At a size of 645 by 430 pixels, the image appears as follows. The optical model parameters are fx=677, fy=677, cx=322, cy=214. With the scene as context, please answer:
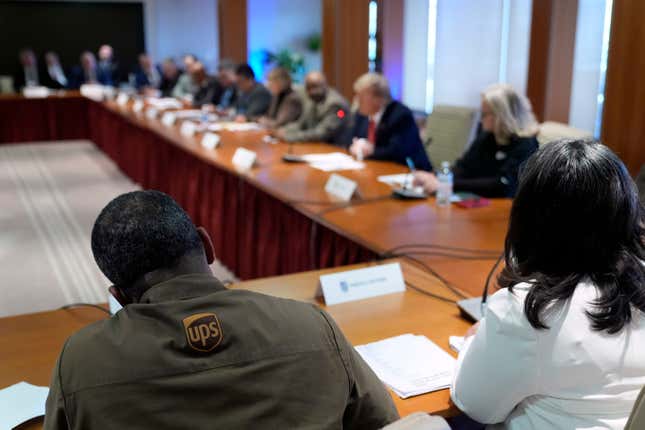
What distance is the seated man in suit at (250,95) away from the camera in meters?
6.72

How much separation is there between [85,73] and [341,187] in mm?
9268

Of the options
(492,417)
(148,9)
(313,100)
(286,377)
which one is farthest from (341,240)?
(148,9)

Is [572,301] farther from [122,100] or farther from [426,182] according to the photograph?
[122,100]

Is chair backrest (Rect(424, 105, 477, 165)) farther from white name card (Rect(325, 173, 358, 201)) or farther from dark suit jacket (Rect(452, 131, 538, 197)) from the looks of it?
white name card (Rect(325, 173, 358, 201))

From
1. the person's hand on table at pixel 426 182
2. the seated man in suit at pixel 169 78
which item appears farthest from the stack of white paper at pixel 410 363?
the seated man in suit at pixel 169 78

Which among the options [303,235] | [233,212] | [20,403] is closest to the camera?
[20,403]

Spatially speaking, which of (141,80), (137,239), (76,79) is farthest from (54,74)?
(137,239)

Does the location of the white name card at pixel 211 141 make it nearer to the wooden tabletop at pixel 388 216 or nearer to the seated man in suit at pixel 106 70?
the wooden tabletop at pixel 388 216

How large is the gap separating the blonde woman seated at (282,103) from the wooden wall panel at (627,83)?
307 cm

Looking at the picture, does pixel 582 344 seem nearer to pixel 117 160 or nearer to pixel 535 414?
pixel 535 414

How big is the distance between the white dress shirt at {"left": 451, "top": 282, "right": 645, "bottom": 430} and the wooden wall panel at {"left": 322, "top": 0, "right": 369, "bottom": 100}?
211 inches

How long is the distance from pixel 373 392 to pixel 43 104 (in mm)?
9464

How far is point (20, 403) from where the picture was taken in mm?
1364

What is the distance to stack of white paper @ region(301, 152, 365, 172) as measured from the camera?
3.90 meters
